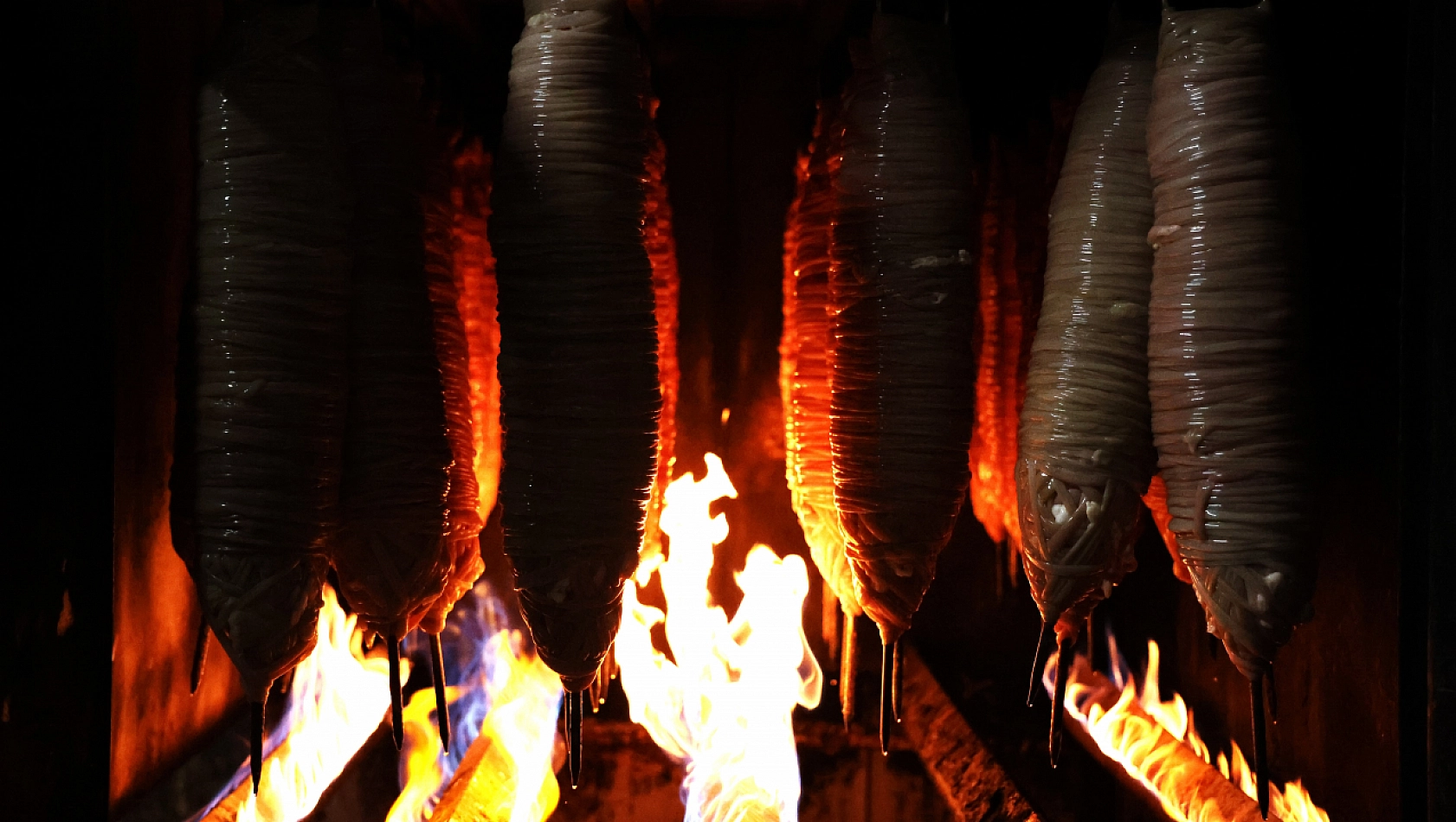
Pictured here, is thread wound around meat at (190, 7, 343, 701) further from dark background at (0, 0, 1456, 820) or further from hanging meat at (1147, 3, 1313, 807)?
hanging meat at (1147, 3, 1313, 807)

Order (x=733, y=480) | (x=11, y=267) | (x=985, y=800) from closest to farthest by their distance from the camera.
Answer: (x=11, y=267) < (x=985, y=800) < (x=733, y=480)

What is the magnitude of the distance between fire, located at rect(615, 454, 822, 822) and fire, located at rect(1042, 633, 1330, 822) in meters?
0.53

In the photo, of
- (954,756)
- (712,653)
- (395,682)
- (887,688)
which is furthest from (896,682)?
(395,682)

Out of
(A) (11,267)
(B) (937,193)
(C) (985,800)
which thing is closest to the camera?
(A) (11,267)

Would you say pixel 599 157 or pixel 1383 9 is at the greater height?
pixel 1383 9

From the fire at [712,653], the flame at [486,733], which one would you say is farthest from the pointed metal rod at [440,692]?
Answer: the fire at [712,653]

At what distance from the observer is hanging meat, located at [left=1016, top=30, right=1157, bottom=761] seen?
2.97ft

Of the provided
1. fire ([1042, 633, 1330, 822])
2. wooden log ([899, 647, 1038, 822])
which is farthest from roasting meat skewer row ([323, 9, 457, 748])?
fire ([1042, 633, 1330, 822])

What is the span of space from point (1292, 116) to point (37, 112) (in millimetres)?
1340

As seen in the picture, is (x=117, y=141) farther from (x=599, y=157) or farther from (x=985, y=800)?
(x=985, y=800)

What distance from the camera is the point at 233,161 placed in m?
0.89

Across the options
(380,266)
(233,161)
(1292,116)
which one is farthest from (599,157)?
(1292,116)

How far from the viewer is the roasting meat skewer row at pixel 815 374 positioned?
46.2 inches

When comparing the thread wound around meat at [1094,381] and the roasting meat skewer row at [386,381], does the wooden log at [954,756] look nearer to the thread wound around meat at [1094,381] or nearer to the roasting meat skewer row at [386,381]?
the thread wound around meat at [1094,381]
